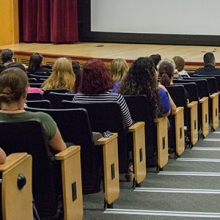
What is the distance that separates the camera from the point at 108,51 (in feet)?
38.3

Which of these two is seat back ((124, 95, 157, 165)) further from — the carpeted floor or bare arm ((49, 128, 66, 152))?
bare arm ((49, 128, 66, 152))

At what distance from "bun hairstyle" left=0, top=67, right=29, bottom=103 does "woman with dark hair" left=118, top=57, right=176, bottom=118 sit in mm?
1704

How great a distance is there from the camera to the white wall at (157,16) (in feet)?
40.3

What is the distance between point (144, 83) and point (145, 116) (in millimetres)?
271

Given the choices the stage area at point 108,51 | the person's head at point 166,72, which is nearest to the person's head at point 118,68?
the person's head at point 166,72

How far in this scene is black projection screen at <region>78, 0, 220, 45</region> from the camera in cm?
1234

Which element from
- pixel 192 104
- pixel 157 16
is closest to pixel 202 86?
pixel 192 104

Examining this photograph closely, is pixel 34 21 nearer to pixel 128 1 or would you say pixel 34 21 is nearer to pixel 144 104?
pixel 128 1

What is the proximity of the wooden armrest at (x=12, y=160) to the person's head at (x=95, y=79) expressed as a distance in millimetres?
1357

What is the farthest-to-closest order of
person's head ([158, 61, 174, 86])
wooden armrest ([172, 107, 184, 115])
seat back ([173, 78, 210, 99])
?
seat back ([173, 78, 210, 99]), person's head ([158, 61, 174, 86]), wooden armrest ([172, 107, 184, 115])

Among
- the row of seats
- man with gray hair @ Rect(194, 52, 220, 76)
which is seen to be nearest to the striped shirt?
the row of seats

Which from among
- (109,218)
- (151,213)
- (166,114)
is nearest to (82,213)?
(109,218)

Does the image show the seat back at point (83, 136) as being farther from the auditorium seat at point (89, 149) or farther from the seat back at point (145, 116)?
the seat back at point (145, 116)

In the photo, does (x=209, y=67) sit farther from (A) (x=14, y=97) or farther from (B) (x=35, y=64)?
(A) (x=14, y=97)
